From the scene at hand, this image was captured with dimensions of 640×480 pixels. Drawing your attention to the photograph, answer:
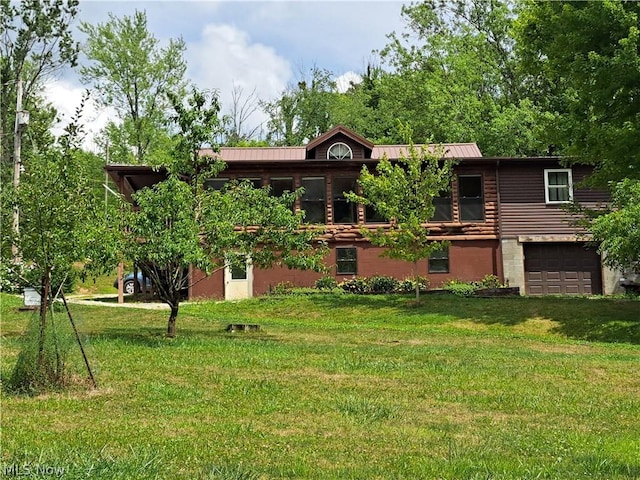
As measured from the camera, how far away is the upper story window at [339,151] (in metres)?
29.3

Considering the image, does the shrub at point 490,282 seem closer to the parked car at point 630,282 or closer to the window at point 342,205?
the parked car at point 630,282

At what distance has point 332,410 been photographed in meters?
7.53

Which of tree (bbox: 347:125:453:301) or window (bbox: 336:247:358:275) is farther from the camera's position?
window (bbox: 336:247:358:275)

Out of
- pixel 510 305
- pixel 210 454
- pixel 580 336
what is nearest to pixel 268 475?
pixel 210 454

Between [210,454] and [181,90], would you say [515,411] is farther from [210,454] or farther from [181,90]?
[181,90]

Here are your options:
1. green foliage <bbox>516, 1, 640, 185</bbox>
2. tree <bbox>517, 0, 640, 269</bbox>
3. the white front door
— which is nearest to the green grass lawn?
tree <bbox>517, 0, 640, 269</bbox>

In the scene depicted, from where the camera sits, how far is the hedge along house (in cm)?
2822

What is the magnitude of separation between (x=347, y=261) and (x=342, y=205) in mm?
2408

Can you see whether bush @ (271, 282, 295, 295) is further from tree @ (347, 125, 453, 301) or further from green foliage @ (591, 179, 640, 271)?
green foliage @ (591, 179, 640, 271)

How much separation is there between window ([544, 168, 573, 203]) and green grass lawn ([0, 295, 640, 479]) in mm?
14021

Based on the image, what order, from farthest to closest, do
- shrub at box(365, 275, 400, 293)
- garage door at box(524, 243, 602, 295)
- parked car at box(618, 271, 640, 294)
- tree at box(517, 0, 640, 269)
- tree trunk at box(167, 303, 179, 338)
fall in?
garage door at box(524, 243, 602, 295) < shrub at box(365, 275, 400, 293) < parked car at box(618, 271, 640, 294) < tree at box(517, 0, 640, 269) < tree trunk at box(167, 303, 179, 338)

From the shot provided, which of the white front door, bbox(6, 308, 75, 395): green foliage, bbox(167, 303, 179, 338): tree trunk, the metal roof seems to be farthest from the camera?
the metal roof

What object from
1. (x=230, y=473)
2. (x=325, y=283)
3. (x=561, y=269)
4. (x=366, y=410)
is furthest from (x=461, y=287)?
(x=230, y=473)

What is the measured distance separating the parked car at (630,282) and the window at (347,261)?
10.4 metres
